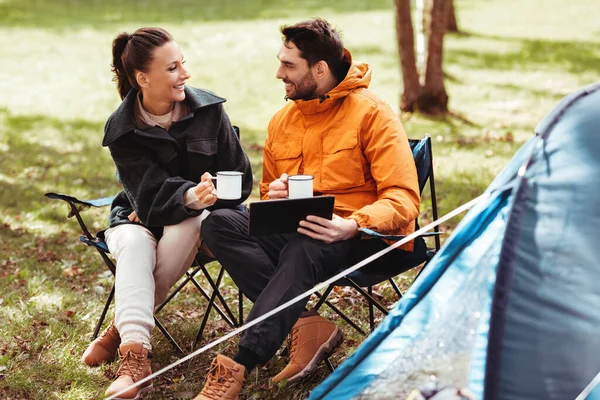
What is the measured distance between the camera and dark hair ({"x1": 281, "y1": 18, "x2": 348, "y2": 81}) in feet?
11.2

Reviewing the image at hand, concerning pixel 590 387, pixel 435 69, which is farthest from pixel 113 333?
pixel 435 69

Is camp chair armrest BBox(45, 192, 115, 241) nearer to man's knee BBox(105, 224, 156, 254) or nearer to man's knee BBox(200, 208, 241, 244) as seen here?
man's knee BBox(105, 224, 156, 254)

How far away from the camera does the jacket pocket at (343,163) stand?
338cm

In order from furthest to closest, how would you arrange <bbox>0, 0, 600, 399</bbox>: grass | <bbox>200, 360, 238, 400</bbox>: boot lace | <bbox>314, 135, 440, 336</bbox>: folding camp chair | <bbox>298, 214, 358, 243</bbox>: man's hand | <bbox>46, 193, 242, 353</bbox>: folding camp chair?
<bbox>0, 0, 600, 399</bbox>: grass
<bbox>46, 193, 242, 353</bbox>: folding camp chair
<bbox>314, 135, 440, 336</bbox>: folding camp chair
<bbox>298, 214, 358, 243</bbox>: man's hand
<bbox>200, 360, 238, 400</bbox>: boot lace

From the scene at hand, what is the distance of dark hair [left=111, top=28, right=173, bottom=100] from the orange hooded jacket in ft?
2.06

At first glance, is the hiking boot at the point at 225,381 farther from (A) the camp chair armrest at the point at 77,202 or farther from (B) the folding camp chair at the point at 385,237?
(A) the camp chair armrest at the point at 77,202

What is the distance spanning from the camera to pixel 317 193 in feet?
11.3

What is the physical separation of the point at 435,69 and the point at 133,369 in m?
6.42

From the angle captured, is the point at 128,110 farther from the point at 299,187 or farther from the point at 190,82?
the point at 190,82

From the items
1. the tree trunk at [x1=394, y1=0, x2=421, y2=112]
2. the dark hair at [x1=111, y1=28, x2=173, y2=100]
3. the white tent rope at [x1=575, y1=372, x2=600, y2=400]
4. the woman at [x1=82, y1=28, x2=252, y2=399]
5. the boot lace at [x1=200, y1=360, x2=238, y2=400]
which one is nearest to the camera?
the white tent rope at [x1=575, y1=372, x2=600, y2=400]

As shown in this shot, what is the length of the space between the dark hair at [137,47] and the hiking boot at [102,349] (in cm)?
110

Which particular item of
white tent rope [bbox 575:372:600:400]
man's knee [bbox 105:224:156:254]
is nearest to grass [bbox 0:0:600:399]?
man's knee [bbox 105:224:156:254]

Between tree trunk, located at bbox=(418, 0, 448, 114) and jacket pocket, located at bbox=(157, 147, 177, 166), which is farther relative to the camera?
tree trunk, located at bbox=(418, 0, 448, 114)

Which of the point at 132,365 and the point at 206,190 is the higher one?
the point at 206,190
